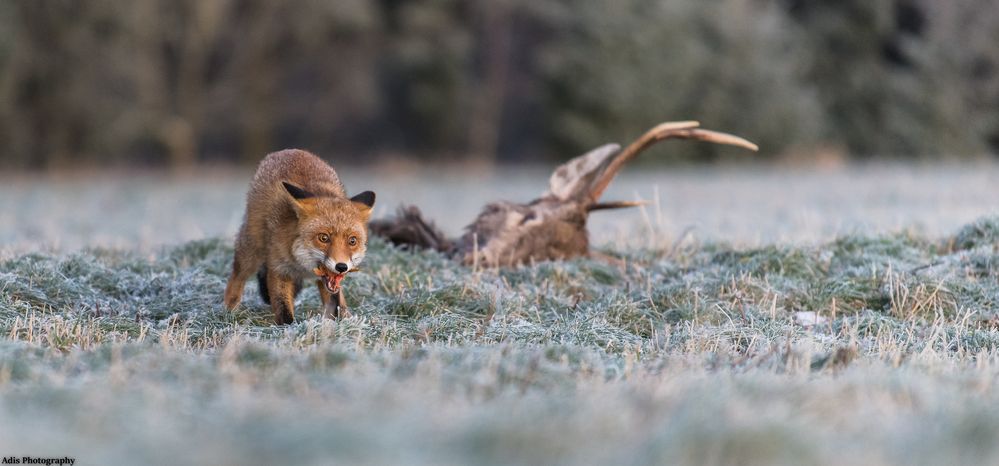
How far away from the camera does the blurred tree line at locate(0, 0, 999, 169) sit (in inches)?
1272

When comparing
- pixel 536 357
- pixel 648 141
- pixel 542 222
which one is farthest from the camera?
pixel 648 141

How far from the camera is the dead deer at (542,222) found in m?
9.99

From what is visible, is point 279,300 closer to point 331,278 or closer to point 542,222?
point 331,278

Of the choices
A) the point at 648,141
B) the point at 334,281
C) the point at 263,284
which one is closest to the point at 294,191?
the point at 334,281

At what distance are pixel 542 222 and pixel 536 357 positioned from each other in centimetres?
502

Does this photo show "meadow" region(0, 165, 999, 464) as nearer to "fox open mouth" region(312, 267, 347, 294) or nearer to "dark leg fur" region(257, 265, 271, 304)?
"dark leg fur" region(257, 265, 271, 304)

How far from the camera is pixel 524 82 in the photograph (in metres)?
39.6

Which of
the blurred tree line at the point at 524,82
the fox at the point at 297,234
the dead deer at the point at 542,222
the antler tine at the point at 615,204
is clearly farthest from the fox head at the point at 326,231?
the blurred tree line at the point at 524,82

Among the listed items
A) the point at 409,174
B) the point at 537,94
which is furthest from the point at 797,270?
the point at 537,94

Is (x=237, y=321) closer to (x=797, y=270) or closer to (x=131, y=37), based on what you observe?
(x=797, y=270)

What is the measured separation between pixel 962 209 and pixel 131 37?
2261 cm

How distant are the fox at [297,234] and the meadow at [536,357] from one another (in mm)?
291

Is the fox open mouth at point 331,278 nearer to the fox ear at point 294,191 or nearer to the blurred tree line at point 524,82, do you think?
the fox ear at point 294,191

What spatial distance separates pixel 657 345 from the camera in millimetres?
6520
